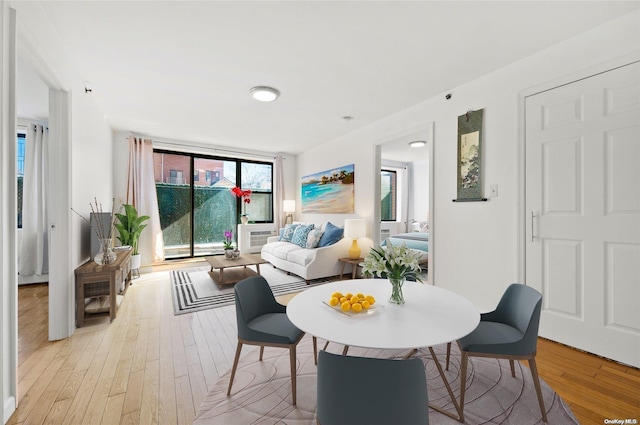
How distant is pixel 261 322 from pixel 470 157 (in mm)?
2670

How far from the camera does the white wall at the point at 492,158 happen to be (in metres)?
2.14

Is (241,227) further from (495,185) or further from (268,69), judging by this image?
(495,185)

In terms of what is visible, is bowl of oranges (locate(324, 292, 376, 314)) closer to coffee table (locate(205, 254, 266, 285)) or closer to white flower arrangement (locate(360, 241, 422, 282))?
white flower arrangement (locate(360, 241, 422, 282))

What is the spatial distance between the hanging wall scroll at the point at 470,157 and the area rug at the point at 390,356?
1.63 meters

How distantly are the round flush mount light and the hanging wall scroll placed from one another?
2.14m

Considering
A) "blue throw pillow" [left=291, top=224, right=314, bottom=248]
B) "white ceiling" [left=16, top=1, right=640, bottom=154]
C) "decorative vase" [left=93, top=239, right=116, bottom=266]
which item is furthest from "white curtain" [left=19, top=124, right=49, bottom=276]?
"blue throw pillow" [left=291, top=224, right=314, bottom=248]

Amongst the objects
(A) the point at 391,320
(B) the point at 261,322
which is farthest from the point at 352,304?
(B) the point at 261,322

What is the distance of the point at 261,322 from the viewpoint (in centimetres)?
175

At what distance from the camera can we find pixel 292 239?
5168 mm

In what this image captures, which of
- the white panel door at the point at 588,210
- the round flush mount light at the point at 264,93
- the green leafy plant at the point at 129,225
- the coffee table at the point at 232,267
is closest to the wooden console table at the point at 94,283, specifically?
the coffee table at the point at 232,267

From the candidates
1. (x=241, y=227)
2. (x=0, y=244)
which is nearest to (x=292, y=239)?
(x=241, y=227)

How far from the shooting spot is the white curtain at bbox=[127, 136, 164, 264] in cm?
495

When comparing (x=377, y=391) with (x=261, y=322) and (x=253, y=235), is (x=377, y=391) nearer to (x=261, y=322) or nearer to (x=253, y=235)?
(x=261, y=322)

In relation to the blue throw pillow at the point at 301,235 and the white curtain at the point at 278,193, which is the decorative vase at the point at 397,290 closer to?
the blue throw pillow at the point at 301,235
